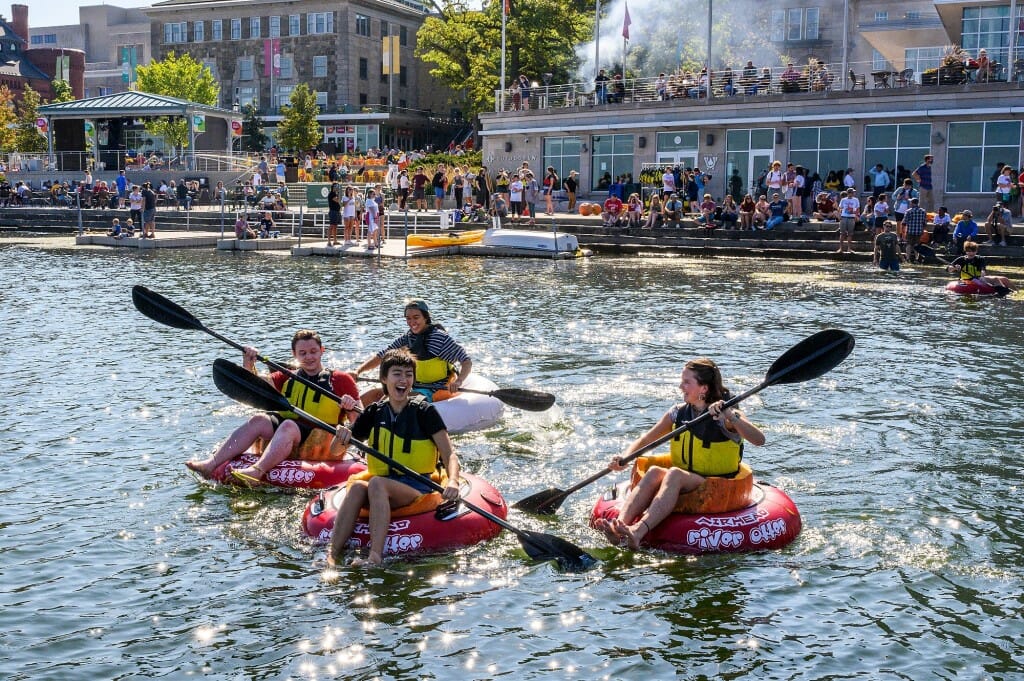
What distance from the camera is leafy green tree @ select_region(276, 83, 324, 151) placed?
6825 cm

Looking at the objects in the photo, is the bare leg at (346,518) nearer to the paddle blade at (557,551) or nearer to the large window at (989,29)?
the paddle blade at (557,551)

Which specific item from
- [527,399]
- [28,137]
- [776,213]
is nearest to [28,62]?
[28,137]

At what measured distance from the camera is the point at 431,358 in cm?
1341

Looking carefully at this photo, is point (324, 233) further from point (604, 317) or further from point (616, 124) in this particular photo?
point (604, 317)

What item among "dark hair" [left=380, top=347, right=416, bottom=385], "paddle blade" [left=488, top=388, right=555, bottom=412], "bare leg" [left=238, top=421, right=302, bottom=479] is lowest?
"bare leg" [left=238, top=421, right=302, bottom=479]

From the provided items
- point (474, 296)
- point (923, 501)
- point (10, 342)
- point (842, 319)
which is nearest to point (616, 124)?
point (474, 296)

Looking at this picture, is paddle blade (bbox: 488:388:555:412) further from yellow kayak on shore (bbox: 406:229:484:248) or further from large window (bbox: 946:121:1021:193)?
large window (bbox: 946:121:1021:193)

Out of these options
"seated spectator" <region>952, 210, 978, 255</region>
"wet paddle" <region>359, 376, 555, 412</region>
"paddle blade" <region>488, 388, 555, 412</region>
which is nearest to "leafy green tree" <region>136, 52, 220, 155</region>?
"seated spectator" <region>952, 210, 978, 255</region>

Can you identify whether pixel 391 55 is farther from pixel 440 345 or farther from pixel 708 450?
pixel 708 450

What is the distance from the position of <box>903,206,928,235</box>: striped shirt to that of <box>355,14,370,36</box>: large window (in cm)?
5999

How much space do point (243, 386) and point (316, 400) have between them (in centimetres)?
81

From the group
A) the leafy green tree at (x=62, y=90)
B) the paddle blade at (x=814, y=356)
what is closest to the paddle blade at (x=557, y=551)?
the paddle blade at (x=814, y=356)

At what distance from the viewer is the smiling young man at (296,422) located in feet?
36.9

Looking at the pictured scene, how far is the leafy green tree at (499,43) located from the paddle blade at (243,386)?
56.6 m
